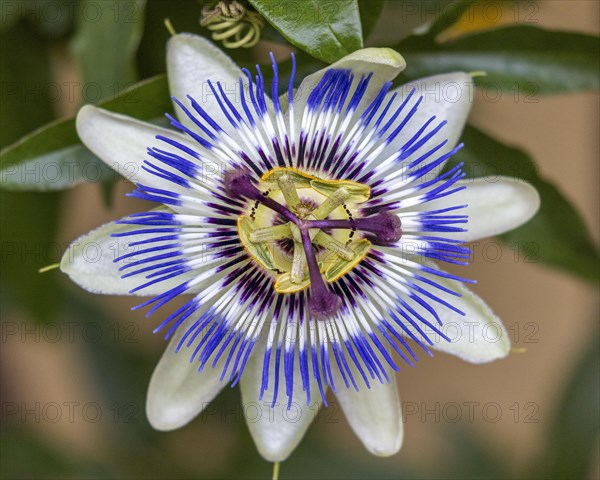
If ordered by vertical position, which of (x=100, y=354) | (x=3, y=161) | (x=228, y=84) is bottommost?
(x=100, y=354)

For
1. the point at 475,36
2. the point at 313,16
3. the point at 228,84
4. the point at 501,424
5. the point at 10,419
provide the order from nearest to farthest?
the point at 313,16, the point at 228,84, the point at 475,36, the point at 10,419, the point at 501,424

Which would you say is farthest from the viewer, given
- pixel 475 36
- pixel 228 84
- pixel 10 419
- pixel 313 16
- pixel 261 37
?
pixel 10 419

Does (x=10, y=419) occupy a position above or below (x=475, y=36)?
below

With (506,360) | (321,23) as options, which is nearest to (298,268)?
(321,23)

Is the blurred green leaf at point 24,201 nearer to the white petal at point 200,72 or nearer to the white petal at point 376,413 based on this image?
the white petal at point 200,72

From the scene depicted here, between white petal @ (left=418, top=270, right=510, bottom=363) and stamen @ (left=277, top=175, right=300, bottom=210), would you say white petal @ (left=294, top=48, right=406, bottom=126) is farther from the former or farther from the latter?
white petal @ (left=418, top=270, right=510, bottom=363)

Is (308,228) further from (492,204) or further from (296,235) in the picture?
(492,204)

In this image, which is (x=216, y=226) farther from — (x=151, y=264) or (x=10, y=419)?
(x=10, y=419)

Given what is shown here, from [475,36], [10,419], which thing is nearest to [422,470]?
[10,419]

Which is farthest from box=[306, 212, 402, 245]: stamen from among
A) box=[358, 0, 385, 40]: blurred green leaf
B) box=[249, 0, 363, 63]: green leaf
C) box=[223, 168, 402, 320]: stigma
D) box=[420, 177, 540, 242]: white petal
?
box=[358, 0, 385, 40]: blurred green leaf
